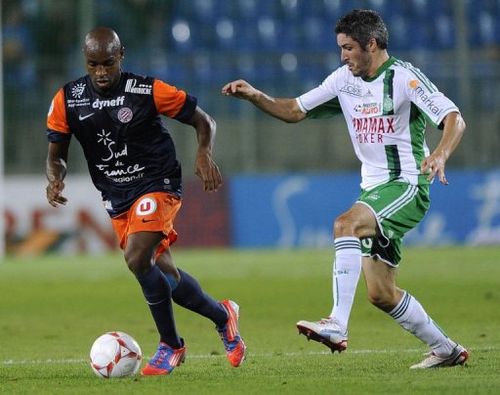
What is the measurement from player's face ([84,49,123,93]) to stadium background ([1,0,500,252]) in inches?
481

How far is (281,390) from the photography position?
6.01 metres

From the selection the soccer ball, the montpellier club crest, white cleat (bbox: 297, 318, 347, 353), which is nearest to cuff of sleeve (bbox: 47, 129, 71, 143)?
the montpellier club crest

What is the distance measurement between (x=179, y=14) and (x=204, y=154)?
1517 centimetres

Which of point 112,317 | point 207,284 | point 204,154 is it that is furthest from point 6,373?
point 207,284

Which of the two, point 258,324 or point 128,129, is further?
point 258,324

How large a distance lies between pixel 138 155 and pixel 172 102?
361 millimetres

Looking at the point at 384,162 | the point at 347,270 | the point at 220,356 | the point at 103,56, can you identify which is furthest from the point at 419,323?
the point at 103,56

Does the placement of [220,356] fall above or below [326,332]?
below

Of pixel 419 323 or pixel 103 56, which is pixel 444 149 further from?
pixel 103 56

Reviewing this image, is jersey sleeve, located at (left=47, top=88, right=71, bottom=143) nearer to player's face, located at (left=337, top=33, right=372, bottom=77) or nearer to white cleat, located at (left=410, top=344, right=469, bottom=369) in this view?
player's face, located at (left=337, top=33, right=372, bottom=77)

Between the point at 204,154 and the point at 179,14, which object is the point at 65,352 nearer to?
the point at 204,154

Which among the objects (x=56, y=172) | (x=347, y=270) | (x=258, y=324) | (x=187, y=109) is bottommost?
(x=258, y=324)

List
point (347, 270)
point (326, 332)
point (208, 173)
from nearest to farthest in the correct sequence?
point (326, 332), point (347, 270), point (208, 173)

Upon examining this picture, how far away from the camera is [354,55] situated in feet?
22.8
